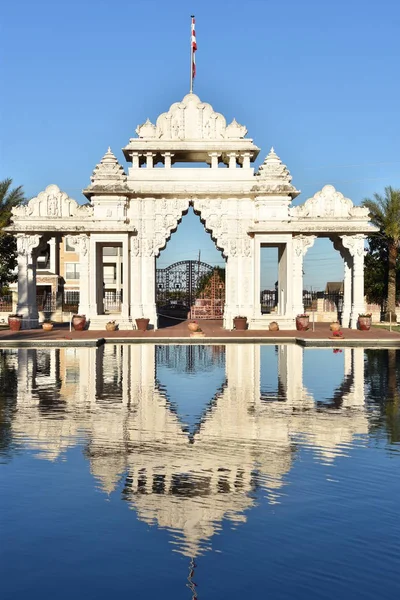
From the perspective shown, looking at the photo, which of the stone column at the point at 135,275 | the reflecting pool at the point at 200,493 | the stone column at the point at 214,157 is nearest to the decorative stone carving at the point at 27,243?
the stone column at the point at 135,275

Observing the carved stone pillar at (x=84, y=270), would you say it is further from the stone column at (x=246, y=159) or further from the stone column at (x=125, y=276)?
the stone column at (x=246, y=159)

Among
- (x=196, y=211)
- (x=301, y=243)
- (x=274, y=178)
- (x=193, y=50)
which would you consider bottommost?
(x=301, y=243)

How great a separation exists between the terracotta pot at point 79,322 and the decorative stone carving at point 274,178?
11.3 meters

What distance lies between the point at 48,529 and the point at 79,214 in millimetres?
31853

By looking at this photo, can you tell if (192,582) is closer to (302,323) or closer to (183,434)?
(183,434)

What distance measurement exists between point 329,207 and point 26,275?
1692 cm

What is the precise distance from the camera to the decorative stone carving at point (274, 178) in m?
36.6

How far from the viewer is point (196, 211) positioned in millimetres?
38031

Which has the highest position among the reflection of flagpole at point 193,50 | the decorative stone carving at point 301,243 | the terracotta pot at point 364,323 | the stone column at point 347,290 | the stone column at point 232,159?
the reflection of flagpole at point 193,50

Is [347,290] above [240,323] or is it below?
above

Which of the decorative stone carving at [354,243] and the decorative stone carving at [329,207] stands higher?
the decorative stone carving at [329,207]

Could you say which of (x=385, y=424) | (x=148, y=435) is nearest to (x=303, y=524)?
(x=148, y=435)

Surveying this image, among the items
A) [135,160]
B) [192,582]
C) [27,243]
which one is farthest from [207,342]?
[192,582]

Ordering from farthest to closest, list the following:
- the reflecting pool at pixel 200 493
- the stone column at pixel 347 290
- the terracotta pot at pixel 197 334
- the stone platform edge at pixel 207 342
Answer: the stone column at pixel 347 290, the terracotta pot at pixel 197 334, the stone platform edge at pixel 207 342, the reflecting pool at pixel 200 493
